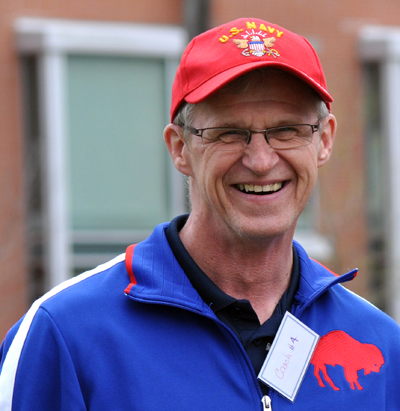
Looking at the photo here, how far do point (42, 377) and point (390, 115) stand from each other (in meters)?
7.35

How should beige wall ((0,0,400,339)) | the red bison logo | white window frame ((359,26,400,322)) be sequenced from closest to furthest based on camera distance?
the red bison logo → beige wall ((0,0,400,339)) → white window frame ((359,26,400,322))

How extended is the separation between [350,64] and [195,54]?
6564 millimetres

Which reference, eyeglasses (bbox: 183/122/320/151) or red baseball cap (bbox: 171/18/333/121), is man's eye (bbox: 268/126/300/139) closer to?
eyeglasses (bbox: 183/122/320/151)

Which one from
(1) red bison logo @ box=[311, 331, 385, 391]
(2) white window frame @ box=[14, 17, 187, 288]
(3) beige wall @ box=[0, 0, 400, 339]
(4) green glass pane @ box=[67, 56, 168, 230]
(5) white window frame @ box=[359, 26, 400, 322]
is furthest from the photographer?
(5) white window frame @ box=[359, 26, 400, 322]

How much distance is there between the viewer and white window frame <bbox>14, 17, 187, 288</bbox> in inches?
278

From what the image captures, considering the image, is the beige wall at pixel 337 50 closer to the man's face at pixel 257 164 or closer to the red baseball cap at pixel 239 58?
the red baseball cap at pixel 239 58

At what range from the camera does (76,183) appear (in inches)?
285

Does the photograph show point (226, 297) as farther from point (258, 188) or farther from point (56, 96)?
point (56, 96)

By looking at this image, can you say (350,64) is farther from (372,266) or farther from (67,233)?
(67,233)

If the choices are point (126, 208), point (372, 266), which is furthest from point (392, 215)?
point (126, 208)

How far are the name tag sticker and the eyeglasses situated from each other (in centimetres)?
51

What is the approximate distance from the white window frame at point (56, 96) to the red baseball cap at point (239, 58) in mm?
4875

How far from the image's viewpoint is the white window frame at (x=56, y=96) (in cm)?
707

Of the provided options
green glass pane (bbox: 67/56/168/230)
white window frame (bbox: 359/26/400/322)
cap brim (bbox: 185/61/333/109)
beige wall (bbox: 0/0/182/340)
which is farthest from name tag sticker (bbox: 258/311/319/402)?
white window frame (bbox: 359/26/400/322)
